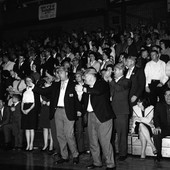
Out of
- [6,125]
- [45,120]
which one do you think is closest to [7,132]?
[6,125]

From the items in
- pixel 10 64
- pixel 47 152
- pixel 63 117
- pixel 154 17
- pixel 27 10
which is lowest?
pixel 47 152

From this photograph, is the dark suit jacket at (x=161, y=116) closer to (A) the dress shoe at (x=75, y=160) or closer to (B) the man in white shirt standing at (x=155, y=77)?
(B) the man in white shirt standing at (x=155, y=77)

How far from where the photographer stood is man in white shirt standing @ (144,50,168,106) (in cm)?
811

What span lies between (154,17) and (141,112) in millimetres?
8995

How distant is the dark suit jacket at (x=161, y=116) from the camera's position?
6.91m

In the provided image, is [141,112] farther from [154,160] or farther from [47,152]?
[47,152]

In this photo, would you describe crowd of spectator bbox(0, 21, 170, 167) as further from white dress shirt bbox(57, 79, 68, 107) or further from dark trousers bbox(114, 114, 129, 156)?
white dress shirt bbox(57, 79, 68, 107)

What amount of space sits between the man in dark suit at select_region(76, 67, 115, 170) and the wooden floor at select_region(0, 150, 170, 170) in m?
0.33

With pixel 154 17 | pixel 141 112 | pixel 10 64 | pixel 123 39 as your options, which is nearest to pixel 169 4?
pixel 154 17

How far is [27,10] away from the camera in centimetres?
1922

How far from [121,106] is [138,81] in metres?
0.83

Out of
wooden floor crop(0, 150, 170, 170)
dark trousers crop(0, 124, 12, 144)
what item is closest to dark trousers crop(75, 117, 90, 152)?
wooden floor crop(0, 150, 170, 170)

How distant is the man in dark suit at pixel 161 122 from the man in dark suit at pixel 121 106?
1.91ft

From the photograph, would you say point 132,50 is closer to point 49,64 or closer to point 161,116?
point 49,64
